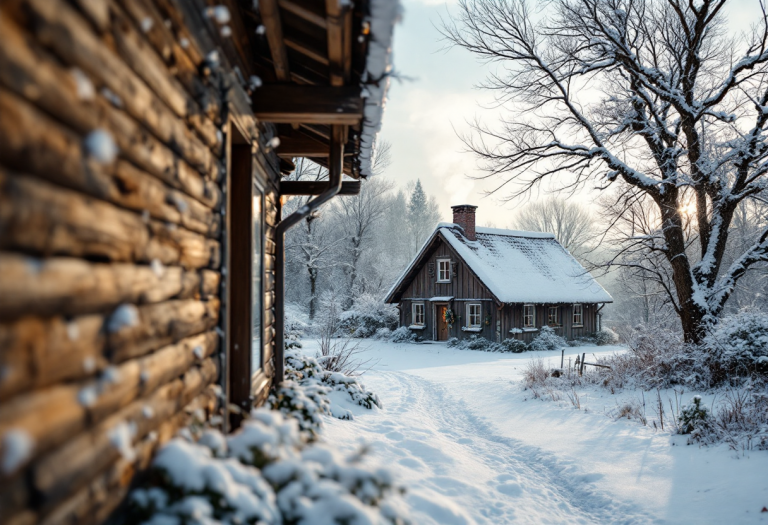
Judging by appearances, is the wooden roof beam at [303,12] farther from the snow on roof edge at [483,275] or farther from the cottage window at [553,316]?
the cottage window at [553,316]

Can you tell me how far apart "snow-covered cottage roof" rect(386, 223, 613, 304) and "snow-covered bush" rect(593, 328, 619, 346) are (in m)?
1.72

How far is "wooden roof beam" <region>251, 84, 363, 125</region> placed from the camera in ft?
12.4

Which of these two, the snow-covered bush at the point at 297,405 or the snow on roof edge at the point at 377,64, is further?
the snow-covered bush at the point at 297,405

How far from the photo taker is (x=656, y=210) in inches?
488

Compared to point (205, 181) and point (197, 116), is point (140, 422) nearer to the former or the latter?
point (205, 181)

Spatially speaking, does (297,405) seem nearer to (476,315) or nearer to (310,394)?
(310,394)

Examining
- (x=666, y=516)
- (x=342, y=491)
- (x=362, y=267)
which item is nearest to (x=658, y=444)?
(x=666, y=516)

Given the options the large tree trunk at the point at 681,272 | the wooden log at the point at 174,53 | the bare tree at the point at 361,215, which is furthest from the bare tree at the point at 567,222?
the wooden log at the point at 174,53

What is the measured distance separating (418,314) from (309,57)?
20.7 meters

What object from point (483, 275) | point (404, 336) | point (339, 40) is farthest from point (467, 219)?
point (339, 40)

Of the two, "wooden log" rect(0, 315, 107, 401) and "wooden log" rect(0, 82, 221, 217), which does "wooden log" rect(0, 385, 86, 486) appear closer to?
"wooden log" rect(0, 315, 107, 401)

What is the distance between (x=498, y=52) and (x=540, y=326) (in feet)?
45.1

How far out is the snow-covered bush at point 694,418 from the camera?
22.0ft

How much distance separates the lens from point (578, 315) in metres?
24.5
